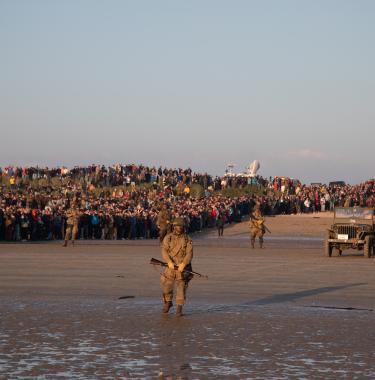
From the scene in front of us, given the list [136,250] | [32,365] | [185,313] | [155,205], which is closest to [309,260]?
[136,250]

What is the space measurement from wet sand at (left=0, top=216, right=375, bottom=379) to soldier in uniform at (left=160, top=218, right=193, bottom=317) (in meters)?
0.42

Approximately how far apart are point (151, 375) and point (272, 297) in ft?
33.3

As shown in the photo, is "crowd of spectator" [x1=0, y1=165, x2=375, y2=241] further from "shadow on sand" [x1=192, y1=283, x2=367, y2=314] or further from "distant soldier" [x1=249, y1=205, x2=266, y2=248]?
"shadow on sand" [x1=192, y1=283, x2=367, y2=314]

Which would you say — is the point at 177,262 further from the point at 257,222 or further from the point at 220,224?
the point at 220,224

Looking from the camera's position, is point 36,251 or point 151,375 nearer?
point 151,375

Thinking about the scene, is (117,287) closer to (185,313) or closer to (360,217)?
(185,313)

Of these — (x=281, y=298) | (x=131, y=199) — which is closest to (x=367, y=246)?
(x=281, y=298)

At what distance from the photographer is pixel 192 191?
74.9m

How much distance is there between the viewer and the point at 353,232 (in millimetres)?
37406

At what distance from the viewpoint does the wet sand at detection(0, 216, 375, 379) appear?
12.9m

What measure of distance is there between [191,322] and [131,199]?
159ft

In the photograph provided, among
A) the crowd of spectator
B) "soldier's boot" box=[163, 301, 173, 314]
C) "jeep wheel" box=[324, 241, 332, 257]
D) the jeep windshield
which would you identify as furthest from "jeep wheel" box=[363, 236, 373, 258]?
"soldier's boot" box=[163, 301, 173, 314]

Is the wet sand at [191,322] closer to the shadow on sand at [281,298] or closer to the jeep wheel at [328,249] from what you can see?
the shadow on sand at [281,298]

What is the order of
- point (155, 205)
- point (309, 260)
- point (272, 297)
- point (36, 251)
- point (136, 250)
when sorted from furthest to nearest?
point (155, 205), point (136, 250), point (36, 251), point (309, 260), point (272, 297)
